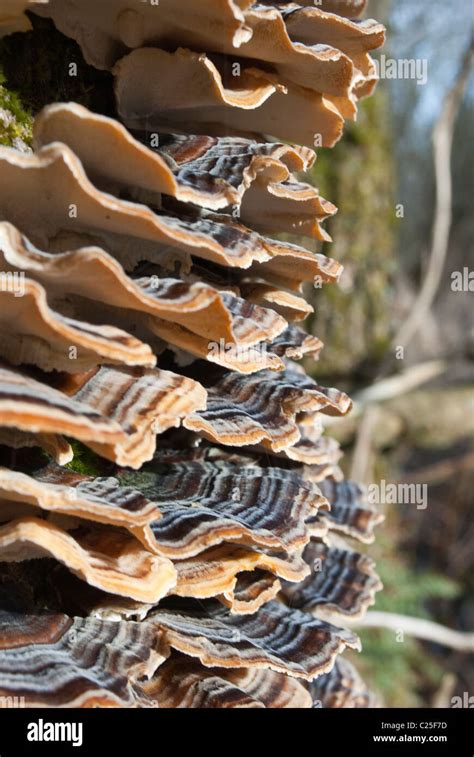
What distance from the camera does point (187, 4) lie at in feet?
4.12

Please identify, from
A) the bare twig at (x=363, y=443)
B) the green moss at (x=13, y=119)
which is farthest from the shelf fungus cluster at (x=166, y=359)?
the bare twig at (x=363, y=443)

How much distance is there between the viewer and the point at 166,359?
1.58 m

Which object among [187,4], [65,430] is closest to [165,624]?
[65,430]

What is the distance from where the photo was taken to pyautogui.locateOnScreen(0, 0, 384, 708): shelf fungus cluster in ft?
3.66

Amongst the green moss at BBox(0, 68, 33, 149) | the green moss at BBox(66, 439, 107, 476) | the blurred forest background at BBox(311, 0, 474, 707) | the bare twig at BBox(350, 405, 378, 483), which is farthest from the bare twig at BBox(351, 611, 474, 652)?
the green moss at BBox(0, 68, 33, 149)

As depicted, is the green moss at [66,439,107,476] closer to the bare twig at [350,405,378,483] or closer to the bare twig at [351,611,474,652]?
the bare twig at [351,611,474,652]

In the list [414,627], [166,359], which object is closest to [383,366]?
[414,627]

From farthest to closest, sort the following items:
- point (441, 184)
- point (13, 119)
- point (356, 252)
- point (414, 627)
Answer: point (356, 252) → point (441, 184) → point (414, 627) → point (13, 119)

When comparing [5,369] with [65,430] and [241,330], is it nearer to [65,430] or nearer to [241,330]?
[65,430]

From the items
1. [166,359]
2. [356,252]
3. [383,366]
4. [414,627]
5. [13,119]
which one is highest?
[13,119]

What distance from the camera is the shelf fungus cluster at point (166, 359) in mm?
1114

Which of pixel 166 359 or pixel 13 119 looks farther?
pixel 166 359

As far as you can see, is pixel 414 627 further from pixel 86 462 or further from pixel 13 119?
pixel 13 119

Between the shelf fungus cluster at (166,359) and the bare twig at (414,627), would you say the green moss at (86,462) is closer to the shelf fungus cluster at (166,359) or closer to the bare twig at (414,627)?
the shelf fungus cluster at (166,359)
